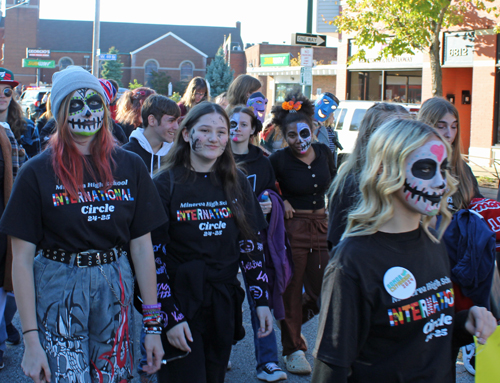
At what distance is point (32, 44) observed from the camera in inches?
2805

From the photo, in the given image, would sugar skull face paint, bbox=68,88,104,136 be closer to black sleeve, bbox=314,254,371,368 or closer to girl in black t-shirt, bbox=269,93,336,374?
black sleeve, bbox=314,254,371,368

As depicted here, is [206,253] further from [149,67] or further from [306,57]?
[149,67]

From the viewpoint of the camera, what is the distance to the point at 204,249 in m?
2.79

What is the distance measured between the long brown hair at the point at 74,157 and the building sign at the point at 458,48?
18.1 metres

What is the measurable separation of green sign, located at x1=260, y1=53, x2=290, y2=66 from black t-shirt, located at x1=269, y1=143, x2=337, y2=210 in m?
40.1

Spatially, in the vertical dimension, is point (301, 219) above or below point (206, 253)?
above

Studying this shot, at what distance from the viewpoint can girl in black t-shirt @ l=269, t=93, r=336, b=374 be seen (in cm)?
411

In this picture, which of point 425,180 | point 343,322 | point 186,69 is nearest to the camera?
point 343,322

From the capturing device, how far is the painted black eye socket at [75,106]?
243cm

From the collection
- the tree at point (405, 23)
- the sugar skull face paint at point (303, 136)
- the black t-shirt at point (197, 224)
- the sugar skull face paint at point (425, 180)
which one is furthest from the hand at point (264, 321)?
the tree at point (405, 23)

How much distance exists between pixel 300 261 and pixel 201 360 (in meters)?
1.55

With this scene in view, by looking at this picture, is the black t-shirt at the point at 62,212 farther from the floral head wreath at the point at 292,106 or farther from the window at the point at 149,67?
the window at the point at 149,67

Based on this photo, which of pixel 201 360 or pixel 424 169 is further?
pixel 201 360

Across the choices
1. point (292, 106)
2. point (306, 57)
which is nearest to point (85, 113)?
point (292, 106)
